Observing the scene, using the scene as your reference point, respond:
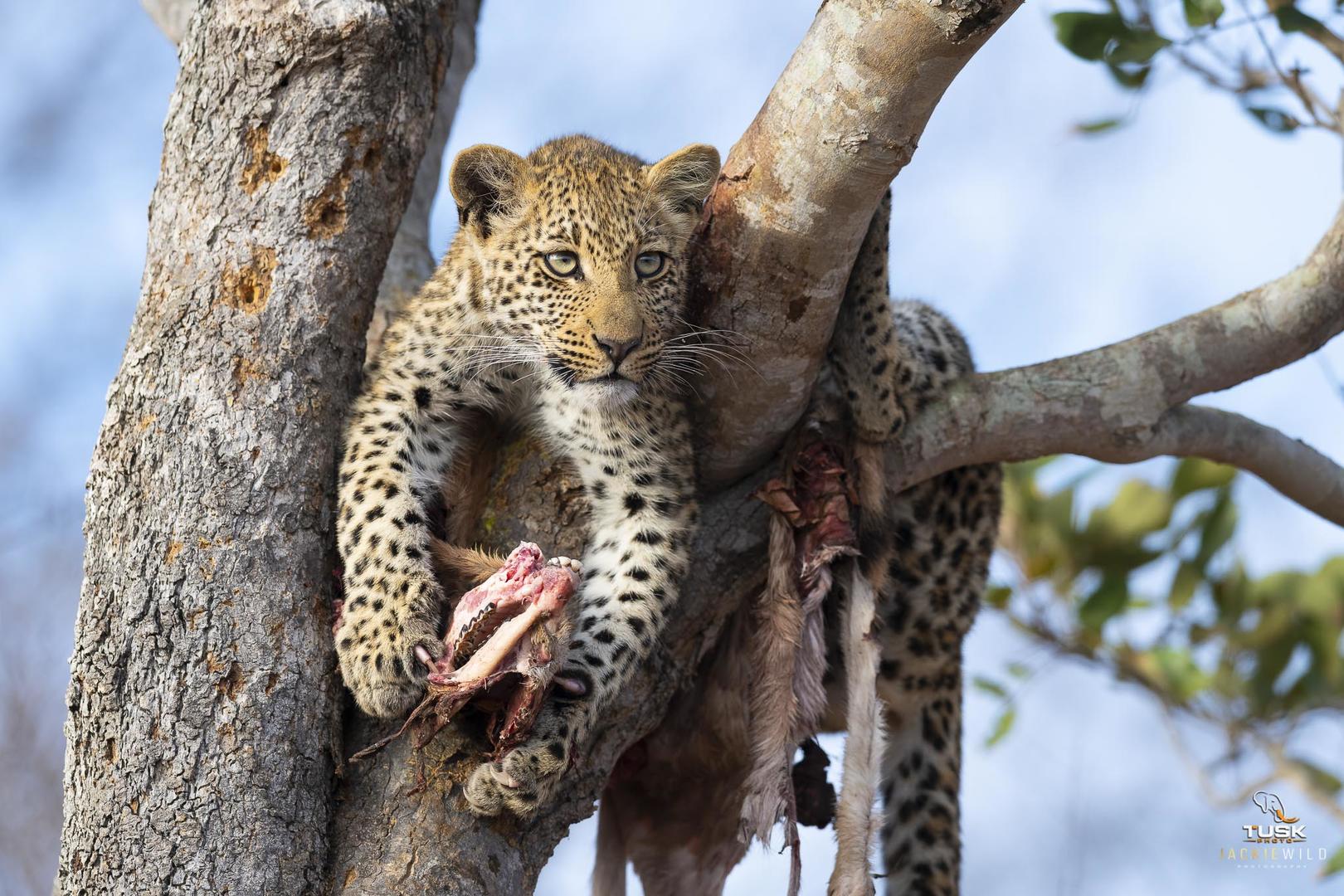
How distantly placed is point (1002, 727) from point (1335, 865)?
220 cm

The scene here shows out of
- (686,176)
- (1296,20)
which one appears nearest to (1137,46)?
(1296,20)

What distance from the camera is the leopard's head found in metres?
5.41

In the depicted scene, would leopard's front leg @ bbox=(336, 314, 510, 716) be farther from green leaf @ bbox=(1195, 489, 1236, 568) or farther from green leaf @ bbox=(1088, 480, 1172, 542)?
green leaf @ bbox=(1195, 489, 1236, 568)

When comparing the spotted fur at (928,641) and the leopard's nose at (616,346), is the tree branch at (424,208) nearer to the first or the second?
the leopard's nose at (616,346)

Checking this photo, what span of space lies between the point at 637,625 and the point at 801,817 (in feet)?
5.27

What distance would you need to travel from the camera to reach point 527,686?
4543mm

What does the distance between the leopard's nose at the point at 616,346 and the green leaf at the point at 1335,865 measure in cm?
523

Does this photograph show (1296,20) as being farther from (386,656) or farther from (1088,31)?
(386,656)

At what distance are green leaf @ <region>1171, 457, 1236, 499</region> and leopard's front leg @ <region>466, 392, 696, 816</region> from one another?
15.5 ft

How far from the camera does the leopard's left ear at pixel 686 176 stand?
5770mm

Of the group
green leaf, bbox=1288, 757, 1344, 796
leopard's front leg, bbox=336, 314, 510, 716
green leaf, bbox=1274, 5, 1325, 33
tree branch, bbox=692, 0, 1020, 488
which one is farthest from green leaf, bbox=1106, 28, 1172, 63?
green leaf, bbox=1288, 757, 1344, 796

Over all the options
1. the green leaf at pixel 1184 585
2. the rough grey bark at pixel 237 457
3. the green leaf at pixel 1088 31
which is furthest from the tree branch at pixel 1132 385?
the green leaf at pixel 1184 585

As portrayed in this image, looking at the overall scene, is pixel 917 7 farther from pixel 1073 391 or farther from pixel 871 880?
pixel 871 880

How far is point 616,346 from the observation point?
17.4ft
